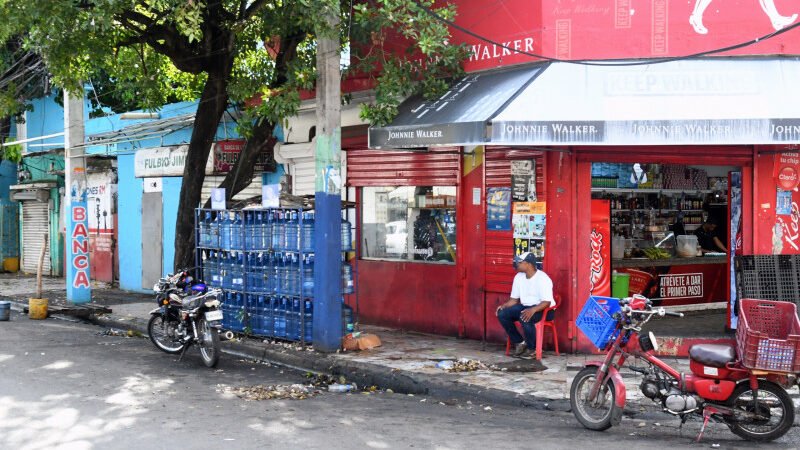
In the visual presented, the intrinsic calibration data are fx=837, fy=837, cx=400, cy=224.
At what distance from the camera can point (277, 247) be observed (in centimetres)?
1227

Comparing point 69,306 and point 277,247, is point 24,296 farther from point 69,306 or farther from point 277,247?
point 277,247

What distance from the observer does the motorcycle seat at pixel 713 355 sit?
712 centimetres

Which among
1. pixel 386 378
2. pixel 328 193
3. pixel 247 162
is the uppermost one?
pixel 247 162

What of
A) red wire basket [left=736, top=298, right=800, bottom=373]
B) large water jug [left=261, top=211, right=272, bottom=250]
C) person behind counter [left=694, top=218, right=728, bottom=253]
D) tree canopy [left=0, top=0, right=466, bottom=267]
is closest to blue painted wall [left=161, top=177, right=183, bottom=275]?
tree canopy [left=0, top=0, right=466, bottom=267]

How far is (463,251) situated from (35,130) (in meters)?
18.8

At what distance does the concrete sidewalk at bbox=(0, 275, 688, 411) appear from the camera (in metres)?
9.06

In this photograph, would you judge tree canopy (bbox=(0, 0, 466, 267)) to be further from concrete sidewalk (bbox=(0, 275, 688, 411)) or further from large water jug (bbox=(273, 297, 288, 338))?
concrete sidewalk (bbox=(0, 275, 688, 411))

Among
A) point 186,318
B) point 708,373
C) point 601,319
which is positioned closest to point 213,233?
point 186,318

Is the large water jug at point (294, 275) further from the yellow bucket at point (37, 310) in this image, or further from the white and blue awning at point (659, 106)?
the yellow bucket at point (37, 310)

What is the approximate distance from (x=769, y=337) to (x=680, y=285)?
7.30m

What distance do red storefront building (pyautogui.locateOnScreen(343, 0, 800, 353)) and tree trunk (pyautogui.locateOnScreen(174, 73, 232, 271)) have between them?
2.85 metres

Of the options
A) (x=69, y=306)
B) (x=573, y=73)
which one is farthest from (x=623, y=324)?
(x=69, y=306)

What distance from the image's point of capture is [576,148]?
35.9 ft

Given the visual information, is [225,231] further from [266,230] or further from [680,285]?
[680,285]
